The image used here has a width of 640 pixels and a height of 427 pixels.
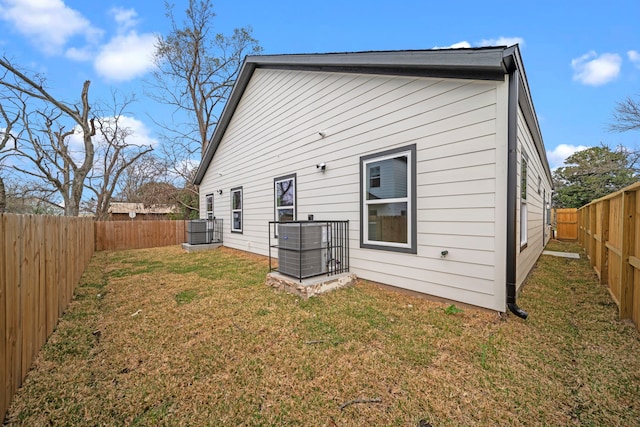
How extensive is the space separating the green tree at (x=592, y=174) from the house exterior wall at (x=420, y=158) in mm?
18131

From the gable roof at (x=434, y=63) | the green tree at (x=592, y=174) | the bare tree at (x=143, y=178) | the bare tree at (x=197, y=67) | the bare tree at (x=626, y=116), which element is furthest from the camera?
the bare tree at (x=143, y=178)

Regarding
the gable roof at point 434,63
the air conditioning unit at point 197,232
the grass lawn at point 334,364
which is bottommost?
the grass lawn at point 334,364

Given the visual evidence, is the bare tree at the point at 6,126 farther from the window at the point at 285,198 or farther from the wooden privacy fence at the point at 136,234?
the window at the point at 285,198

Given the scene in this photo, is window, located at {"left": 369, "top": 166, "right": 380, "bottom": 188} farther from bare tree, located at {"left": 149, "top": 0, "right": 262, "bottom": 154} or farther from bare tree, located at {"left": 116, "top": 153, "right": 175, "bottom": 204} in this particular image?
bare tree, located at {"left": 116, "top": 153, "right": 175, "bottom": 204}

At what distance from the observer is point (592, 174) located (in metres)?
19.6

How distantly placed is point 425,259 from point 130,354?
11.9ft

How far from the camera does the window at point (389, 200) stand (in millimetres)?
4023

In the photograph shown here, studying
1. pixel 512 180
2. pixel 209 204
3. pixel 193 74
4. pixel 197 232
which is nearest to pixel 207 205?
pixel 209 204

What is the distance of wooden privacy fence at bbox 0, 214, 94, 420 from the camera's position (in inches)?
74.9

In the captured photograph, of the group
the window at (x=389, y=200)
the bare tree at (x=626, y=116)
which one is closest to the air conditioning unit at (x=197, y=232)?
the window at (x=389, y=200)

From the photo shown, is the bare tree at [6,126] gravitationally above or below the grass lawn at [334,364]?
above

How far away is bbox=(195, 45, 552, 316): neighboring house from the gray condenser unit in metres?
0.68

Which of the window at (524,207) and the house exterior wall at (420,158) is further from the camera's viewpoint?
the window at (524,207)

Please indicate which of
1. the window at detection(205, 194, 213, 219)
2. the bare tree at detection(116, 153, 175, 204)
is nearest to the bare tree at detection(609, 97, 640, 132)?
the window at detection(205, 194, 213, 219)
